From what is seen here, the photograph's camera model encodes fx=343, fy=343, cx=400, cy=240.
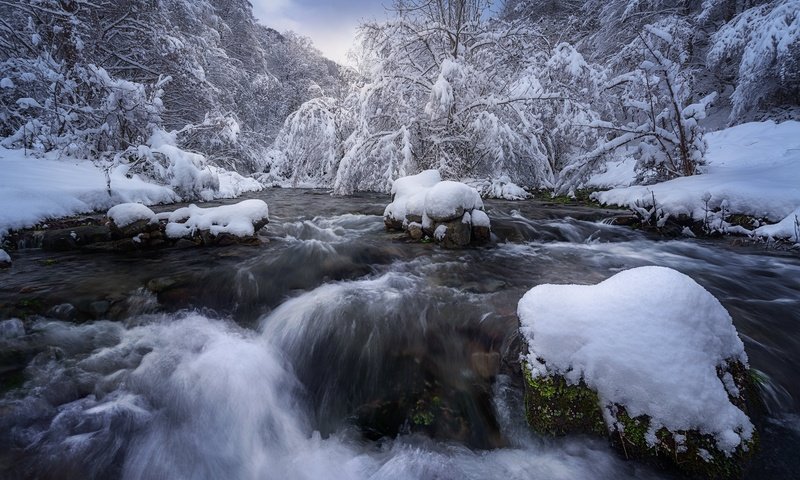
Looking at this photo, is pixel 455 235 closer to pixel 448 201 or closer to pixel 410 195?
pixel 448 201

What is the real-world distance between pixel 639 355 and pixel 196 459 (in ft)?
8.72

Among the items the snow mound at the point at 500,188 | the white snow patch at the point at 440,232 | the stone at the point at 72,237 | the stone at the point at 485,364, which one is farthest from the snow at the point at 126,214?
the snow mound at the point at 500,188

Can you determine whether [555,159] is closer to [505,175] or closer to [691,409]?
[505,175]

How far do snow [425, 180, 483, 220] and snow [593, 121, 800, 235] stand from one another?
3393 mm

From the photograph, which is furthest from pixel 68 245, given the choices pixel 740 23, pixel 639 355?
pixel 740 23

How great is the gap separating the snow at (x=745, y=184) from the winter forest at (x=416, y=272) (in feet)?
0.17

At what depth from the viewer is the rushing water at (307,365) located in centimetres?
206

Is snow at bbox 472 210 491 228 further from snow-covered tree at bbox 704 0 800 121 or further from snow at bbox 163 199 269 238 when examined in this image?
snow-covered tree at bbox 704 0 800 121

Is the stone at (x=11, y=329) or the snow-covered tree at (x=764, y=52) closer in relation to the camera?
the stone at (x=11, y=329)

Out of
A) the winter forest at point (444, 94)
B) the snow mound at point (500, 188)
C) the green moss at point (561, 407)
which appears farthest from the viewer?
the snow mound at point (500, 188)

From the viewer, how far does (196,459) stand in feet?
7.06

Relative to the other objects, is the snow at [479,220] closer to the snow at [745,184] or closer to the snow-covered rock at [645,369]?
the snow at [745,184]

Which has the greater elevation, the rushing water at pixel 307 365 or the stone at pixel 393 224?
the stone at pixel 393 224

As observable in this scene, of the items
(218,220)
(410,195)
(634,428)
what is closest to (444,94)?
(410,195)
